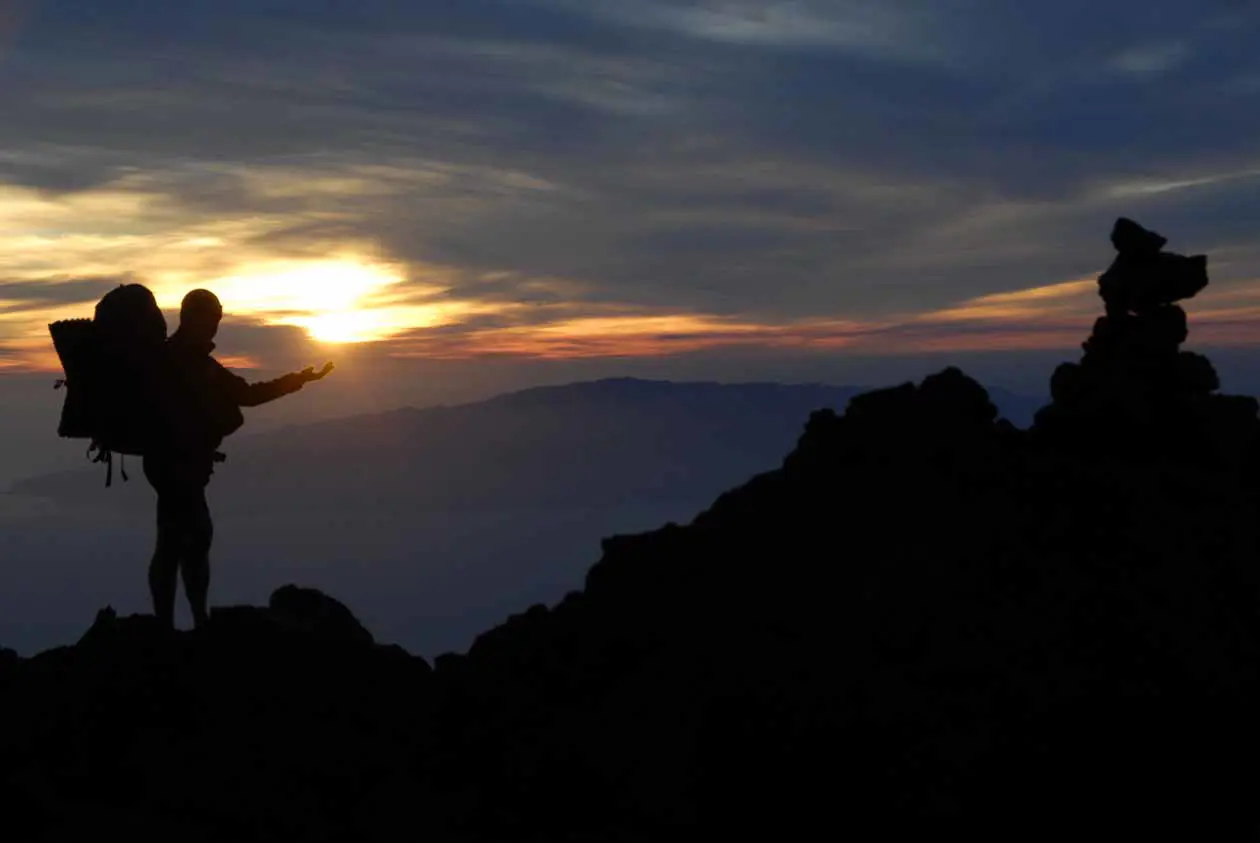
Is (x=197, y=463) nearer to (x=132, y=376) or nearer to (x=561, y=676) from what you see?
(x=132, y=376)

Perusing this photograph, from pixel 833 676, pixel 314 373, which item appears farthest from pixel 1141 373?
pixel 314 373

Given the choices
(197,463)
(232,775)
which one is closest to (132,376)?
(197,463)

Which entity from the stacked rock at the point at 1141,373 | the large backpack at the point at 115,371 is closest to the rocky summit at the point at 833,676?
the stacked rock at the point at 1141,373

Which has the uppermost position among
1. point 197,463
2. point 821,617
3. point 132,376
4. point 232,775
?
point 132,376

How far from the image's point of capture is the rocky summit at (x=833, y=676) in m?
7.55

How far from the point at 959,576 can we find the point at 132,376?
936cm

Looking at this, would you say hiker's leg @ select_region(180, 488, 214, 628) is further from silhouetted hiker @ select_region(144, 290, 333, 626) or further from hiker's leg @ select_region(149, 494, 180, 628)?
hiker's leg @ select_region(149, 494, 180, 628)

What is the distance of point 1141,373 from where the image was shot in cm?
1093

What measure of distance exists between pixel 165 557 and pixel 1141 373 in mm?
11119

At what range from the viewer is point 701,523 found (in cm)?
1008

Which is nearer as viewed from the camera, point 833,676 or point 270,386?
point 833,676

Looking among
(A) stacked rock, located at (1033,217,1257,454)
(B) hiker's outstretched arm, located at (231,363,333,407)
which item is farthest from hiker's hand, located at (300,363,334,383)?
(A) stacked rock, located at (1033,217,1257,454)

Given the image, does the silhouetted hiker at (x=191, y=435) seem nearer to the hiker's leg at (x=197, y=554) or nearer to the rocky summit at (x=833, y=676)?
the hiker's leg at (x=197, y=554)

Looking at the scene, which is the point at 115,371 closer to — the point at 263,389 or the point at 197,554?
the point at 263,389
